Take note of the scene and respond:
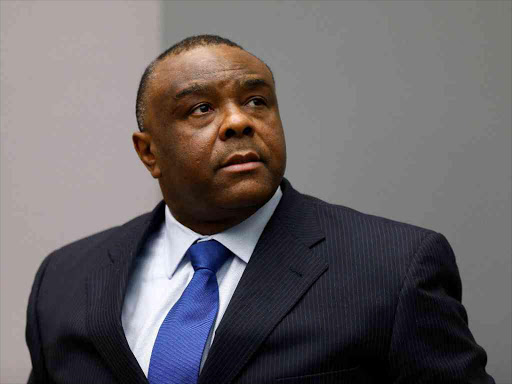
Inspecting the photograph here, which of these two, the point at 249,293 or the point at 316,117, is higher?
the point at 316,117

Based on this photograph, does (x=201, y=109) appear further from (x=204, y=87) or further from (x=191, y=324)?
(x=191, y=324)

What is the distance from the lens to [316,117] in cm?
209

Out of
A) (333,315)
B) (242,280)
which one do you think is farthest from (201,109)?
(333,315)

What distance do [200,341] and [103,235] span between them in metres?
0.58

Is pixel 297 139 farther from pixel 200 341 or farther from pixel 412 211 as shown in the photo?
pixel 200 341

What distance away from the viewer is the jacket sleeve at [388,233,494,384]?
138cm

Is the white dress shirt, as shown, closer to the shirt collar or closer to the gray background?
the shirt collar

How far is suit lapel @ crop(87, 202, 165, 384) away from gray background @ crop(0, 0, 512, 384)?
50cm

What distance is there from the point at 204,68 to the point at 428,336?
682 mm

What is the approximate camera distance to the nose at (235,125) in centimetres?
148

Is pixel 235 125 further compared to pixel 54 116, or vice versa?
pixel 54 116

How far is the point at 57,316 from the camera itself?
67.6 inches

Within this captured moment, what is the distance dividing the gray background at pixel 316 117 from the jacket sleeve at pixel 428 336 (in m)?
0.54

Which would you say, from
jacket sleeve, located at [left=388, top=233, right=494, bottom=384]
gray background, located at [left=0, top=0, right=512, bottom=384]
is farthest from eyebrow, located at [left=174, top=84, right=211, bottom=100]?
gray background, located at [left=0, top=0, right=512, bottom=384]
